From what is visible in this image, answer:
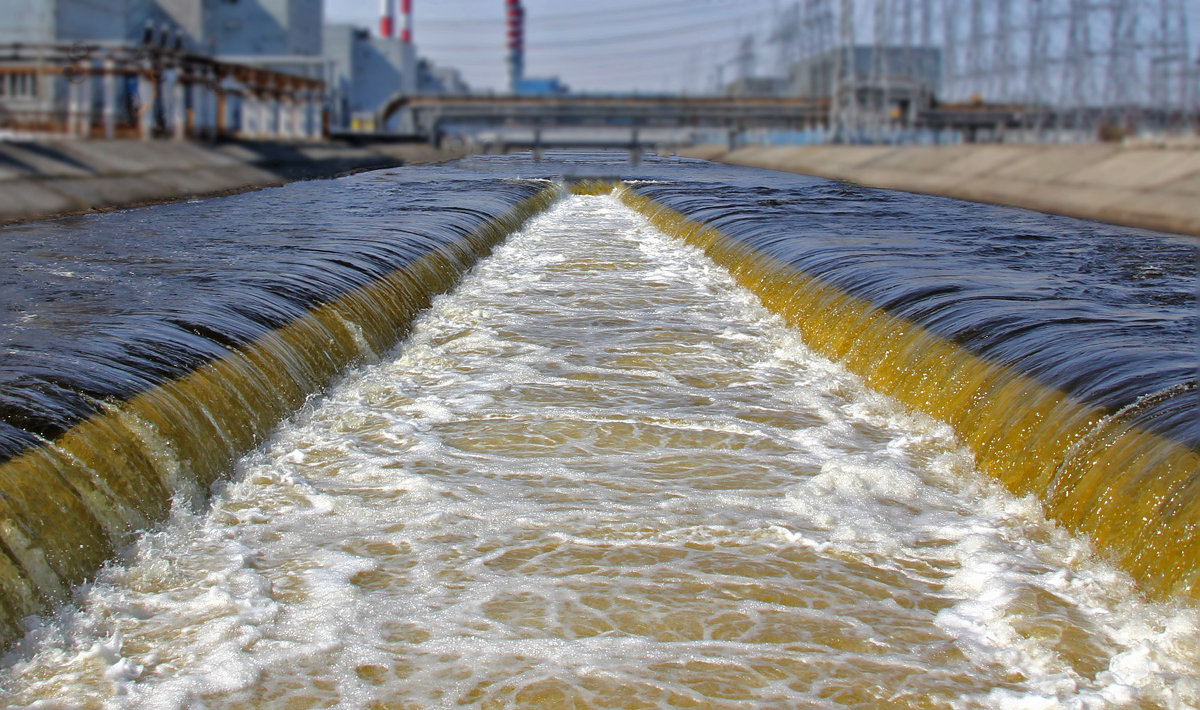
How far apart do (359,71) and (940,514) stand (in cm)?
11724

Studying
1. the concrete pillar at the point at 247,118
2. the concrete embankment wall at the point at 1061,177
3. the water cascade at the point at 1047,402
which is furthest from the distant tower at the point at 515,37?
the water cascade at the point at 1047,402

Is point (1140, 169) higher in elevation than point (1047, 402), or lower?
higher

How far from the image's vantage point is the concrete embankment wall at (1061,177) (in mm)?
23016

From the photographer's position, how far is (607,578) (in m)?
5.59

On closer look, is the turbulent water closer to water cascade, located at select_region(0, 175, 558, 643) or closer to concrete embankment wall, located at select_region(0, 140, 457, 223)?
water cascade, located at select_region(0, 175, 558, 643)

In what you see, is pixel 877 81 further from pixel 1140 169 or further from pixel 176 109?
pixel 1140 169

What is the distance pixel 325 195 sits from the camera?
2481 cm

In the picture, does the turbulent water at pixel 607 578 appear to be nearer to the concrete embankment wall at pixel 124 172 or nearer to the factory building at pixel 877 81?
the concrete embankment wall at pixel 124 172

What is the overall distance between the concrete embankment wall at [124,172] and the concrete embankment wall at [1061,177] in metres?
19.0

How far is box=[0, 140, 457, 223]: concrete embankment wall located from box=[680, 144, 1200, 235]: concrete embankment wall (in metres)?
19.0

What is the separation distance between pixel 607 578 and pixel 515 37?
17539cm

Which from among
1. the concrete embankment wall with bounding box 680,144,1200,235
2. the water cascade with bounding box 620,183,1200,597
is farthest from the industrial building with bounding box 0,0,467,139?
the water cascade with bounding box 620,183,1200,597

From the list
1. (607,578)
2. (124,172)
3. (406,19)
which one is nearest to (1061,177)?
(124,172)

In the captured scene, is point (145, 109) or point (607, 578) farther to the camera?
point (145, 109)
